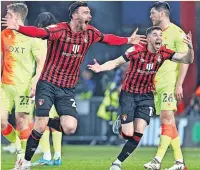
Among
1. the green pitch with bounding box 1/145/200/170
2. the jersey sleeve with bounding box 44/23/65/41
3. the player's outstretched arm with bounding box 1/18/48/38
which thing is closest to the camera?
the player's outstretched arm with bounding box 1/18/48/38

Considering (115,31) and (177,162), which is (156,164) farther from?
(115,31)

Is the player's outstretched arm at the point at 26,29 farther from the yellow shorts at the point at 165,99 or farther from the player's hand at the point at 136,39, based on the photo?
the yellow shorts at the point at 165,99

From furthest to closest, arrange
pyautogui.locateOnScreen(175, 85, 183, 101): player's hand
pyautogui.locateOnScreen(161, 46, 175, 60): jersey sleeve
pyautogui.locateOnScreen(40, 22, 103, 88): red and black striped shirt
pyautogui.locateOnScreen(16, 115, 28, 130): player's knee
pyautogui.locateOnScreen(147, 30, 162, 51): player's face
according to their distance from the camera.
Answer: pyautogui.locateOnScreen(16, 115, 28, 130): player's knee → pyautogui.locateOnScreen(175, 85, 183, 101): player's hand → pyautogui.locateOnScreen(161, 46, 175, 60): jersey sleeve → pyautogui.locateOnScreen(147, 30, 162, 51): player's face → pyautogui.locateOnScreen(40, 22, 103, 88): red and black striped shirt

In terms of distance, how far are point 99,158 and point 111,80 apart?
269 inches

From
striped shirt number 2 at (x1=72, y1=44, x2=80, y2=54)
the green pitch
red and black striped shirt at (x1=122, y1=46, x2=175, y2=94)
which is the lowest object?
the green pitch

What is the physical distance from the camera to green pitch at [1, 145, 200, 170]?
50.1 ft

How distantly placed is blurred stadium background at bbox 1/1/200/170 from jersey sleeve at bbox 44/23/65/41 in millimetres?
8503

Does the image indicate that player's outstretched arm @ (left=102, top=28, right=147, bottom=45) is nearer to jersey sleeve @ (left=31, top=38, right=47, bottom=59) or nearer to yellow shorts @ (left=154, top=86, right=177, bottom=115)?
yellow shorts @ (left=154, top=86, right=177, bottom=115)

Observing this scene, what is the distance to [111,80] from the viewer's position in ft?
80.1

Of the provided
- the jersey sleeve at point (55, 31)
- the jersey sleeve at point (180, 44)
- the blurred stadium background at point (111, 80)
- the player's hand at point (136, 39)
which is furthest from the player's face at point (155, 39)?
the blurred stadium background at point (111, 80)

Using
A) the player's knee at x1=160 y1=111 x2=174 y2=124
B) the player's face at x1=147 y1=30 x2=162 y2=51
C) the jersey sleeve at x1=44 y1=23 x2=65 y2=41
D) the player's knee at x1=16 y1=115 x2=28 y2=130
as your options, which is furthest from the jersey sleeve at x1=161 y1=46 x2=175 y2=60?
the player's knee at x1=16 y1=115 x2=28 y2=130

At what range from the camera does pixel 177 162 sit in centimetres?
1491

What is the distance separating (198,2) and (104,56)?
3.22 m

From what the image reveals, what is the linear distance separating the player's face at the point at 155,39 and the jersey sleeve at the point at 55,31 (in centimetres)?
138
